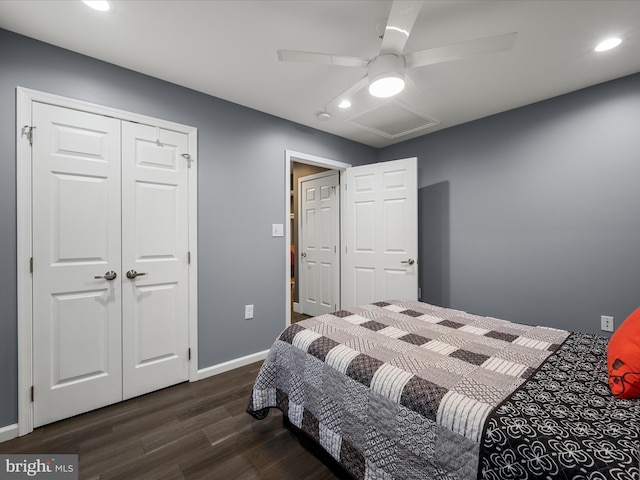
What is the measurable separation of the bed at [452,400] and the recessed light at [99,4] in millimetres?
2107

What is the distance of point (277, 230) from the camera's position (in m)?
3.00

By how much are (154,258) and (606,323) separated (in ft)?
12.6

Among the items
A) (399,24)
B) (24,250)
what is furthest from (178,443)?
(399,24)

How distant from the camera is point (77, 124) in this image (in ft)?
6.32

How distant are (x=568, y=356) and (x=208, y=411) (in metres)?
2.16

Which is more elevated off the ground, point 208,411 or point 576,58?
point 576,58

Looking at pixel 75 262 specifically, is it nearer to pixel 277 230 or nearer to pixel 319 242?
pixel 277 230

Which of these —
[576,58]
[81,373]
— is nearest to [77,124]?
[81,373]

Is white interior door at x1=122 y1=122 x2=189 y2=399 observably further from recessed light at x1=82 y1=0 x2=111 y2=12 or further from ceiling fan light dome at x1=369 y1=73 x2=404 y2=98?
ceiling fan light dome at x1=369 y1=73 x2=404 y2=98

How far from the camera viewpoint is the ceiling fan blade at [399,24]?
1.24 m

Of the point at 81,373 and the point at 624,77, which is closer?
the point at 81,373

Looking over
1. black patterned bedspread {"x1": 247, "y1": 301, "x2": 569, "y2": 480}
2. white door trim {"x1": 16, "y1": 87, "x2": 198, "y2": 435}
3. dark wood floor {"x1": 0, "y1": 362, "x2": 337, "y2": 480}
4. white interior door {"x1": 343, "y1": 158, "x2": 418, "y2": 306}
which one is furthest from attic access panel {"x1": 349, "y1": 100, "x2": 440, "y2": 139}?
dark wood floor {"x1": 0, "y1": 362, "x2": 337, "y2": 480}

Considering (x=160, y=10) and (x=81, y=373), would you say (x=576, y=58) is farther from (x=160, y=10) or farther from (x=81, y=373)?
(x=81, y=373)

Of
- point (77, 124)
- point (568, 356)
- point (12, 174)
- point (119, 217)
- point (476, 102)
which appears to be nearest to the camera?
point (568, 356)
